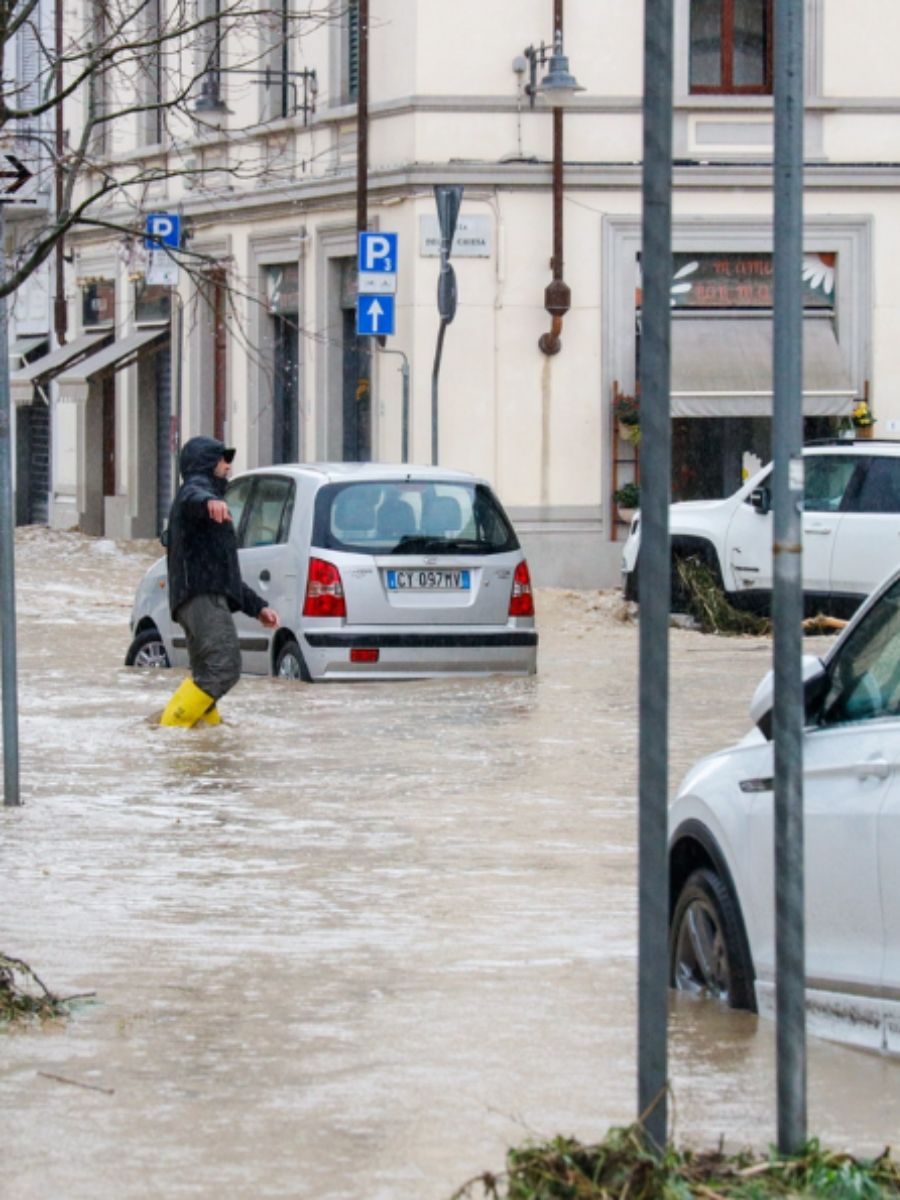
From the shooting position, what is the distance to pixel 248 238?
102ft

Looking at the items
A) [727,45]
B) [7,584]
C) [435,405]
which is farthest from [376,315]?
[7,584]

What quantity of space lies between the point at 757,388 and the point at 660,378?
2261 cm

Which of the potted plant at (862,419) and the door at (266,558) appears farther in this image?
the potted plant at (862,419)

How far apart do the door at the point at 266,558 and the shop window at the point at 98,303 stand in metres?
19.9

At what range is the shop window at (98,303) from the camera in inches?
1441

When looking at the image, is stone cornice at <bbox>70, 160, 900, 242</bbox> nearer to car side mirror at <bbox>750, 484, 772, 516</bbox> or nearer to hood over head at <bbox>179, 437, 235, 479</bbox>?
car side mirror at <bbox>750, 484, 772, 516</bbox>

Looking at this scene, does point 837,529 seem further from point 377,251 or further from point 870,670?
point 870,670

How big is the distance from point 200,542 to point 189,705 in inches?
35.3

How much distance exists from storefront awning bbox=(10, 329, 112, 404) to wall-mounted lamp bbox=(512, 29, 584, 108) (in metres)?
11.5

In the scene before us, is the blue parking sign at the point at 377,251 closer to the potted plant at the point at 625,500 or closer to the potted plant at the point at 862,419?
the potted plant at the point at 625,500

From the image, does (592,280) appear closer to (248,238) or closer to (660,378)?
(248,238)

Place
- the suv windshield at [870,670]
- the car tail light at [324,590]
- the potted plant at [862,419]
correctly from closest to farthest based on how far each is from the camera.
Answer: the suv windshield at [870,670], the car tail light at [324,590], the potted plant at [862,419]

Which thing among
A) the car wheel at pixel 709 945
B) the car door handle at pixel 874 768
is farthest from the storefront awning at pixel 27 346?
the car door handle at pixel 874 768

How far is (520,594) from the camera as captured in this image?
648 inches
